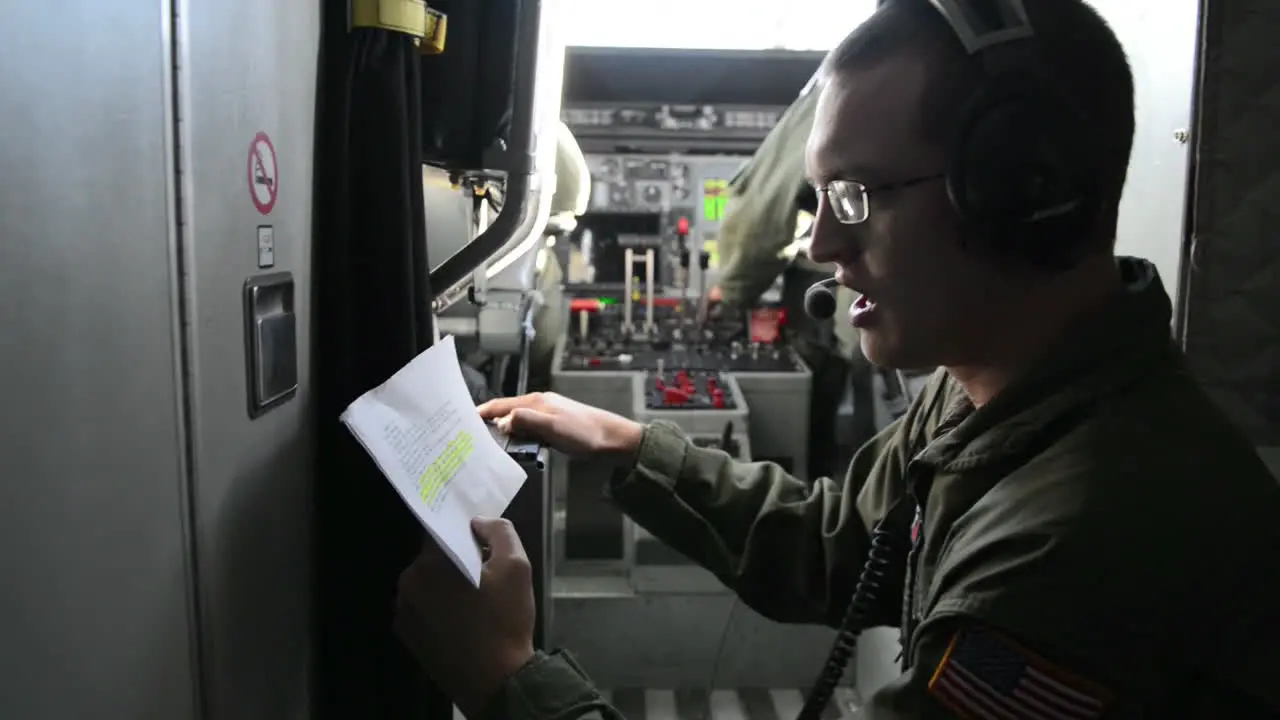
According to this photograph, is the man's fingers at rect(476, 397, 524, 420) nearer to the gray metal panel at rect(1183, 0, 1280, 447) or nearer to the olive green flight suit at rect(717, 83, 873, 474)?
the gray metal panel at rect(1183, 0, 1280, 447)

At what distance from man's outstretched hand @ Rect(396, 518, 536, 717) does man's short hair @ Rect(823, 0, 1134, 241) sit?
56cm

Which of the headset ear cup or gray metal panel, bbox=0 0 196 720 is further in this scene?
the headset ear cup

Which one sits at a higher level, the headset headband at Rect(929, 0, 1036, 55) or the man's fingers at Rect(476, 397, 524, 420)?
the headset headband at Rect(929, 0, 1036, 55)

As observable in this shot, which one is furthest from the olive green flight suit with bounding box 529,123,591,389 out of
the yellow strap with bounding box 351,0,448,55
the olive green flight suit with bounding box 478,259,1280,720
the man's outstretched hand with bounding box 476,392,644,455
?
the olive green flight suit with bounding box 478,259,1280,720

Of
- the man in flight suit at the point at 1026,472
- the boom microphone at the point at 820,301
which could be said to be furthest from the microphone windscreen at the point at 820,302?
the man in flight suit at the point at 1026,472

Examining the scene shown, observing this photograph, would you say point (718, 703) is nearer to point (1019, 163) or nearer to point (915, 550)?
point (915, 550)

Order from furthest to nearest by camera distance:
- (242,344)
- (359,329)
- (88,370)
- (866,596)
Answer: (866,596)
(359,329)
(242,344)
(88,370)

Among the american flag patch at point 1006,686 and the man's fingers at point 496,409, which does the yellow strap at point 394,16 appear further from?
the american flag patch at point 1006,686

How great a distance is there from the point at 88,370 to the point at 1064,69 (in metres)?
0.80

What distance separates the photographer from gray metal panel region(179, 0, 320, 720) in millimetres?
609

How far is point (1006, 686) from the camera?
2.32 feet

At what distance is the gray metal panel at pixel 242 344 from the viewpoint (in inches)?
24.0

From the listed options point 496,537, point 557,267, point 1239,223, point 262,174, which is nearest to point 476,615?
point 496,537

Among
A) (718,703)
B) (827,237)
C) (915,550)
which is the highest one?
(827,237)
